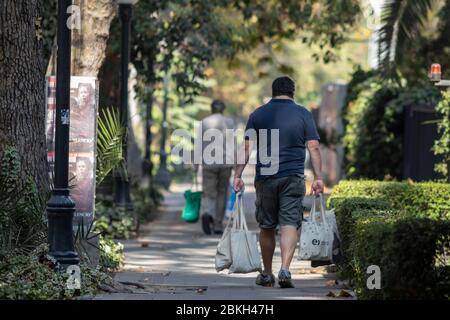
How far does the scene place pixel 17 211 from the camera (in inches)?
430

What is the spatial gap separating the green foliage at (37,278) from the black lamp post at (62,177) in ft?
0.49

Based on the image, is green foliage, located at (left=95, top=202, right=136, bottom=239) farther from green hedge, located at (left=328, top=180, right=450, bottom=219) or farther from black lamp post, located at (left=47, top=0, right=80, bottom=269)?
black lamp post, located at (left=47, top=0, right=80, bottom=269)

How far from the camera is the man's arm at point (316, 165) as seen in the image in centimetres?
1111

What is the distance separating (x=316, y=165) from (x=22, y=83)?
2963 mm

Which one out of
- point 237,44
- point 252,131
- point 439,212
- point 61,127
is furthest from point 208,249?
point 237,44

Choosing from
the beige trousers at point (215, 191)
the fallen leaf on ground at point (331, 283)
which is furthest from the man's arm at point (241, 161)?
the beige trousers at point (215, 191)

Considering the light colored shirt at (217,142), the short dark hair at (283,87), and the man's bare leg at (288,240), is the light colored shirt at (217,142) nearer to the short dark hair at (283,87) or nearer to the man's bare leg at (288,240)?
the short dark hair at (283,87)

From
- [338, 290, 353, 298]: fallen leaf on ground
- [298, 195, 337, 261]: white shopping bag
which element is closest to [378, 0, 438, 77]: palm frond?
[298, 195, 337, 261]: white shopping bag

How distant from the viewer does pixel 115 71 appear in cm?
2103

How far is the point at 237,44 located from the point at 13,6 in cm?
1388

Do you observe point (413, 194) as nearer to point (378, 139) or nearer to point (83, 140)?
point (83, 140)

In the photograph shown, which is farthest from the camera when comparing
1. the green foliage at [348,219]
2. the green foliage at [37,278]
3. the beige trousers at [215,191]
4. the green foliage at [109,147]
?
the beige trousers at [215,191]

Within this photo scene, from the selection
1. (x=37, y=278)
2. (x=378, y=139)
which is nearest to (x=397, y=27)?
(x=378, y=139)
